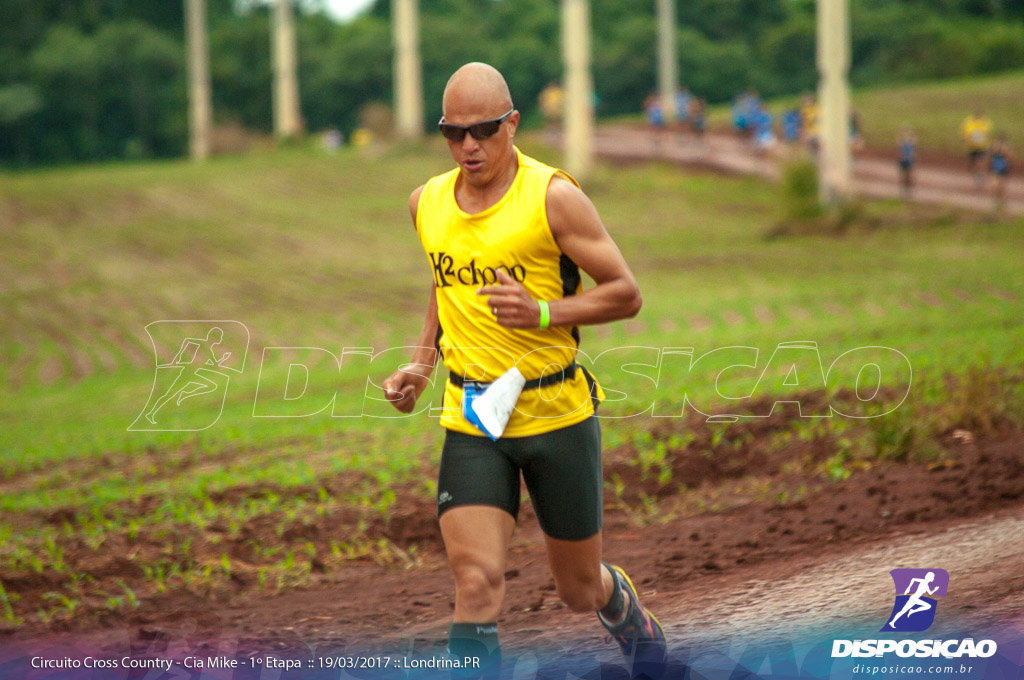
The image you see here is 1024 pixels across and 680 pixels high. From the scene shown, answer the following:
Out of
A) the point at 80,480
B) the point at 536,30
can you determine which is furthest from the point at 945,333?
the point at 536,30

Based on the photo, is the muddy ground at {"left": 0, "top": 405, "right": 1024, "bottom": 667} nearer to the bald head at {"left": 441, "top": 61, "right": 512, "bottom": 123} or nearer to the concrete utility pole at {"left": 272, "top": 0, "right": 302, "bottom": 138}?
the bald head at {"left": 441, "top": 61, "right": 512, "bottom": 123}

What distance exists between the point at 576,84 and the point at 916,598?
88.4 feet

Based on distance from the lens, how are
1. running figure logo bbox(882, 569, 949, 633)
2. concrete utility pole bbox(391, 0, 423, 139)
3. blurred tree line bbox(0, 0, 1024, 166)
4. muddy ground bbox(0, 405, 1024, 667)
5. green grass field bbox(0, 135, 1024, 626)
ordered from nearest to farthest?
running figure logo bbox(882, 569, 949, 633) < muddy ground bbox(0, 405, 1024, 667) < green grass field bbox(0, 135, 1024, 626) < concrete utility pole bbox(391, 0, 423, 139) < blurred tree line bbox(0, 0, 1024, 166)

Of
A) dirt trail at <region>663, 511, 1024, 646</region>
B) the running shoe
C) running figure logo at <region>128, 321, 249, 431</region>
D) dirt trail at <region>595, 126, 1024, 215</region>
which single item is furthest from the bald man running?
dirt trail at <region>595, 126, 1024, 215</region>

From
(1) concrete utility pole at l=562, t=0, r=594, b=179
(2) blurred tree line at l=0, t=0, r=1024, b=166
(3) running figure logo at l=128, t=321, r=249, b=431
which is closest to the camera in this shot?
(3) running figure logo at l=128, t=321, r=249, b=431

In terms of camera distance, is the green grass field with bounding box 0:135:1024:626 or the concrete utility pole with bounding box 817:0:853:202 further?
the concrete utility pole with bounding box 817:0:853:202

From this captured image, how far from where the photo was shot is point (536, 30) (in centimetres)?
7962

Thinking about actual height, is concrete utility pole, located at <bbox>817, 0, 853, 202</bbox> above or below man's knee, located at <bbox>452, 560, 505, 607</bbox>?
above

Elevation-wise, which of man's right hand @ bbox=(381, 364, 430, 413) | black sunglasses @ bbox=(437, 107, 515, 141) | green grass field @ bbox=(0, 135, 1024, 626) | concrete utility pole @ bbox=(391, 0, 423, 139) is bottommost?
green grass field @ bbox=(0, 135, 1024, 626)

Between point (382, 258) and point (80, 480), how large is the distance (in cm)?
1635

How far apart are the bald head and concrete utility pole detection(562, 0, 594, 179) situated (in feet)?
85.6

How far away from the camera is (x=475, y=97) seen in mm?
4316

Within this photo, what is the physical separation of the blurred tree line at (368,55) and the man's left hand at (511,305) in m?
60.9

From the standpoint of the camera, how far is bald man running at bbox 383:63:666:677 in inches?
168
